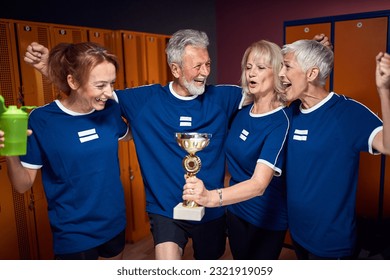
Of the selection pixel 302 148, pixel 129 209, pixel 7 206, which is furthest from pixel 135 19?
pixel 302 148

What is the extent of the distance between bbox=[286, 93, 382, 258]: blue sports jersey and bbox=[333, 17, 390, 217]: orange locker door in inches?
43.5

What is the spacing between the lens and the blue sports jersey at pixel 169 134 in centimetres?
208

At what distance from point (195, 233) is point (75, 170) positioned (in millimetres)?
755

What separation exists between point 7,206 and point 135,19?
11.0 ft

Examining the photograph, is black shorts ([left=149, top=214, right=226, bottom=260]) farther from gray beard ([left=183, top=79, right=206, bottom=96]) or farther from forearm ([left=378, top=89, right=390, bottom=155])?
forearm ([left=378, top=89, right=390, bottom=155])

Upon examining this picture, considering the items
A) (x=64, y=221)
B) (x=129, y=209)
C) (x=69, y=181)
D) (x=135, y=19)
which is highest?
(x=135, y=19)

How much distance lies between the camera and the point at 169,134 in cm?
210

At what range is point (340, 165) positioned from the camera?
1.90 metres

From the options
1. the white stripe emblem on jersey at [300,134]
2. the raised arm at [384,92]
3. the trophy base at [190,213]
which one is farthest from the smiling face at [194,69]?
the raised arm at [384,92]

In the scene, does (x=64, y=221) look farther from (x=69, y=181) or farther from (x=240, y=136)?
(x=240, y=136)

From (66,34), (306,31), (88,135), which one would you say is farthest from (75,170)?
(306,31)

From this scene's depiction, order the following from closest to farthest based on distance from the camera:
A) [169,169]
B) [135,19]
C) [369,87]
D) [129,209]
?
[169,169]
[369,87]
[129,209]
[135,19]

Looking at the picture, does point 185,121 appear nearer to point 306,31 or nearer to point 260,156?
point 260,156

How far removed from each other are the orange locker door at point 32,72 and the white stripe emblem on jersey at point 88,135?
1.40 metres
